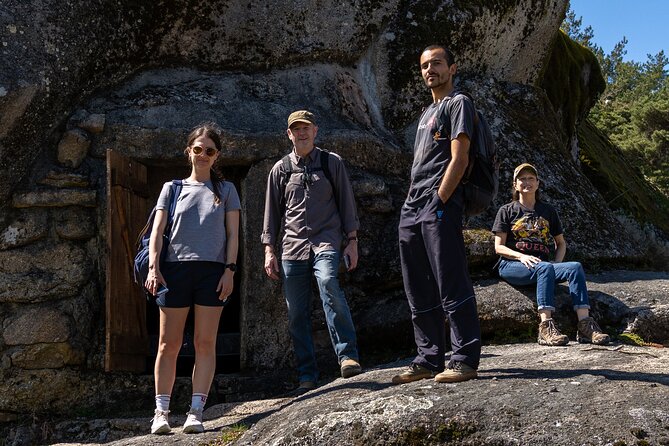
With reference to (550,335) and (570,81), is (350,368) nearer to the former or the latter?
(550,335)

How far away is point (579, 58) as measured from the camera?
450 inches

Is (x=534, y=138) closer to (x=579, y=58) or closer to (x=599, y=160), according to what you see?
(x=599, y=160)

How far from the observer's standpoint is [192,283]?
15.5 ft

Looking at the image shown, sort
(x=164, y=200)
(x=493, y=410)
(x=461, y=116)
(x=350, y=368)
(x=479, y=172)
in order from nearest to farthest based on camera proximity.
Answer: (x=493, y=410)
(x=461, y=116)
(x=479, y=172)
(x=164, y=200)
(x=350, y=368)

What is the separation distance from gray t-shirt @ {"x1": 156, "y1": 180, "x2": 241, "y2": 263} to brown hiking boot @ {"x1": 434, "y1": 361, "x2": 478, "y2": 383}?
4.84ft

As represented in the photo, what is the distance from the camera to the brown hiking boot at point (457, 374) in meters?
4.34

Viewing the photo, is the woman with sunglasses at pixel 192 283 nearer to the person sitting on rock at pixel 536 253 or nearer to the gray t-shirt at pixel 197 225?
the gray t-shirt at pixel 197 225

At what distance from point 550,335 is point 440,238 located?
1.76m

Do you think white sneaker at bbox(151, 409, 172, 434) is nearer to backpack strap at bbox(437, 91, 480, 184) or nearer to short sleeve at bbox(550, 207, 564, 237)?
backpack strap at bbox(437, 91, 480, 184)

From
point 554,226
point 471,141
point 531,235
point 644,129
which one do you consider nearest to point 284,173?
point 471,141

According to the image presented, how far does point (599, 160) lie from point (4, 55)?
775 cm

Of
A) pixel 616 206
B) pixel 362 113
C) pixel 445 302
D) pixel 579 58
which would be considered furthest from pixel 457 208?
pixel 579 58

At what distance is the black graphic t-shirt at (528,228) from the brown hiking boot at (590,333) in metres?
0.59

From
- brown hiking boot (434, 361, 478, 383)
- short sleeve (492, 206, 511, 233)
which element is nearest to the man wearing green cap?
brown hiking boot (434, 361, 478, 383)
